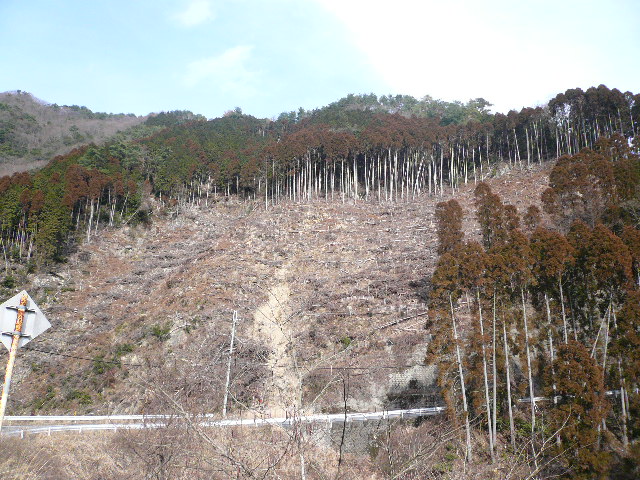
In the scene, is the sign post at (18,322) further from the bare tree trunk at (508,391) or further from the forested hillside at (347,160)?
the forested hillside at (347,160)

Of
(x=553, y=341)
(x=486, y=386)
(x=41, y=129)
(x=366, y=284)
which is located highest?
(x=41, y=129)

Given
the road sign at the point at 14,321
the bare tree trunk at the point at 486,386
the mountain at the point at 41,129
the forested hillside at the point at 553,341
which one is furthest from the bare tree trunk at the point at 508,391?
the mountain at the point at 41,129

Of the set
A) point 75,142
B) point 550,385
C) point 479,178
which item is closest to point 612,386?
point 550,385

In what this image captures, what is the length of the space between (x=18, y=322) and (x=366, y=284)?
99.7 feet

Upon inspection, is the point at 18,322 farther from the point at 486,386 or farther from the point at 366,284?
the point at 366,284

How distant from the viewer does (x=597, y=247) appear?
20.6 m

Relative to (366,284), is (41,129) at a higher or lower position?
higher

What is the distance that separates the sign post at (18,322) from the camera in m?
4.98

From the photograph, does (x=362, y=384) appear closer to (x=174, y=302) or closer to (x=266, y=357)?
(x=266, y=357)

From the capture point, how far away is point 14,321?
5.07 meters

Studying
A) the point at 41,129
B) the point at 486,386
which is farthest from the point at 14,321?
the point at 41,129

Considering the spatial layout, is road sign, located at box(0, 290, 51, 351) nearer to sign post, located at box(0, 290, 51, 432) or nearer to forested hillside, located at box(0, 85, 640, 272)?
sign post, located at box(0, 290, 51, 432)

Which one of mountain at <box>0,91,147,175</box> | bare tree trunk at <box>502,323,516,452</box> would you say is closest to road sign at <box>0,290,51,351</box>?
bare tree trunk at <box>502,323,516,452</box>

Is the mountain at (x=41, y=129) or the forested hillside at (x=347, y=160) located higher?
the mountain at (x=41, y=129)
